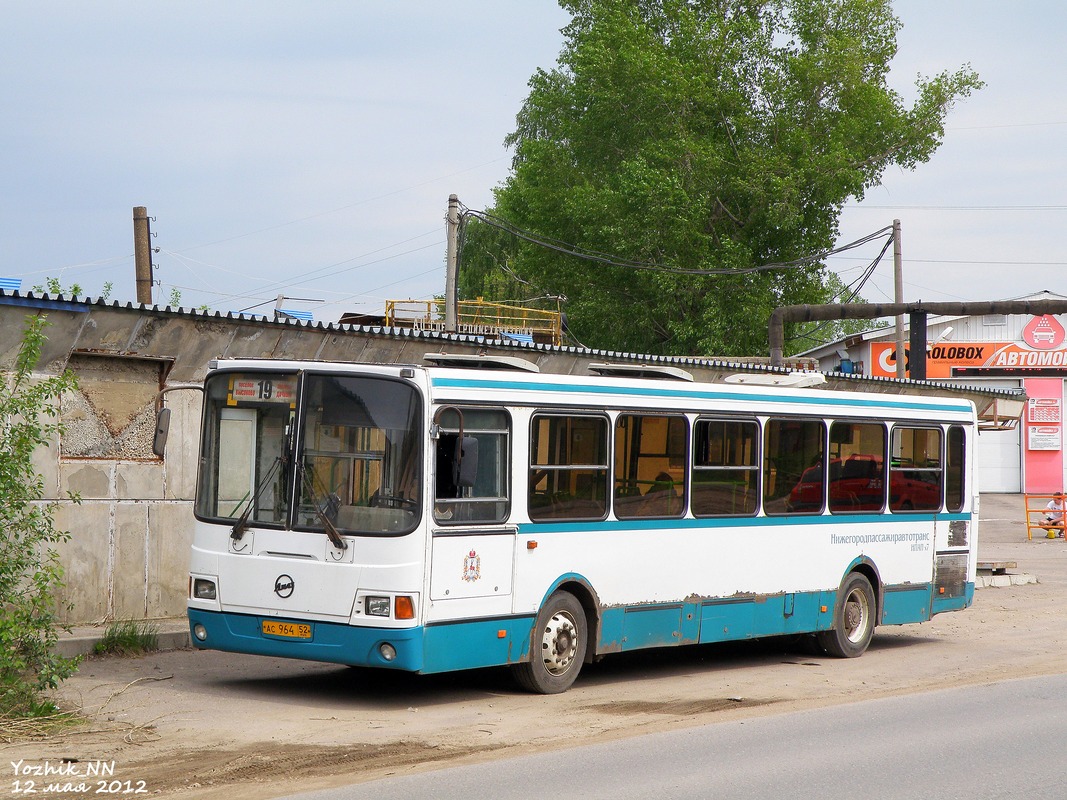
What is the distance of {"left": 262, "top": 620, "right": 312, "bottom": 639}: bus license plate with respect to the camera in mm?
10125

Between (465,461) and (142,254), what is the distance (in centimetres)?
2238

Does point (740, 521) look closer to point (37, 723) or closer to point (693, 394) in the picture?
point (693, 394)

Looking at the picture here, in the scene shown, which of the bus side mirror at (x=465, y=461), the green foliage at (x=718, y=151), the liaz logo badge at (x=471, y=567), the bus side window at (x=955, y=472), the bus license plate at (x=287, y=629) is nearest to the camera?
the bus side mirror at (x=465, y=461)

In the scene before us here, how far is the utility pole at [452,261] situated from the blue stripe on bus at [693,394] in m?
16.0

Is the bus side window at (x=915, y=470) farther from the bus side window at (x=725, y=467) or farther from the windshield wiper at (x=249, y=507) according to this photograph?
the windshield wiper at (x=249, y=507)

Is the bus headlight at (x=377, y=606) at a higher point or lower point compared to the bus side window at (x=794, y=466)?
lower

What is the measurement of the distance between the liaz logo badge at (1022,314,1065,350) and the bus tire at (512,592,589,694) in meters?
38.2

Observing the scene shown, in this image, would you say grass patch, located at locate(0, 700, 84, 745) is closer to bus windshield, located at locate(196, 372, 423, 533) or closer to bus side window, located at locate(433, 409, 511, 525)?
bus windshield, located at locate(196, 372, 423, 533)

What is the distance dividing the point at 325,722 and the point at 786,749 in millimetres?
3254

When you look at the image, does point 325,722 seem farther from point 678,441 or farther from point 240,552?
point 678,441

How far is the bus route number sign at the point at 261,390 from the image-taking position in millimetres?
10422

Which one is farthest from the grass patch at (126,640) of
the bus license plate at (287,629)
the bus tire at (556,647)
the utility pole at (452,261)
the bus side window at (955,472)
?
the utility pole at (452,261)

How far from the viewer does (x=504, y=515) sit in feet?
35.3

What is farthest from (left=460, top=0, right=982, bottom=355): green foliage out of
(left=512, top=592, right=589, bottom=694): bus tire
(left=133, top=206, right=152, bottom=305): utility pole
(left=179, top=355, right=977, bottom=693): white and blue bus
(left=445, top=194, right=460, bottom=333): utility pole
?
(left=512, top=592, right=589, bottom=694): bus tire
